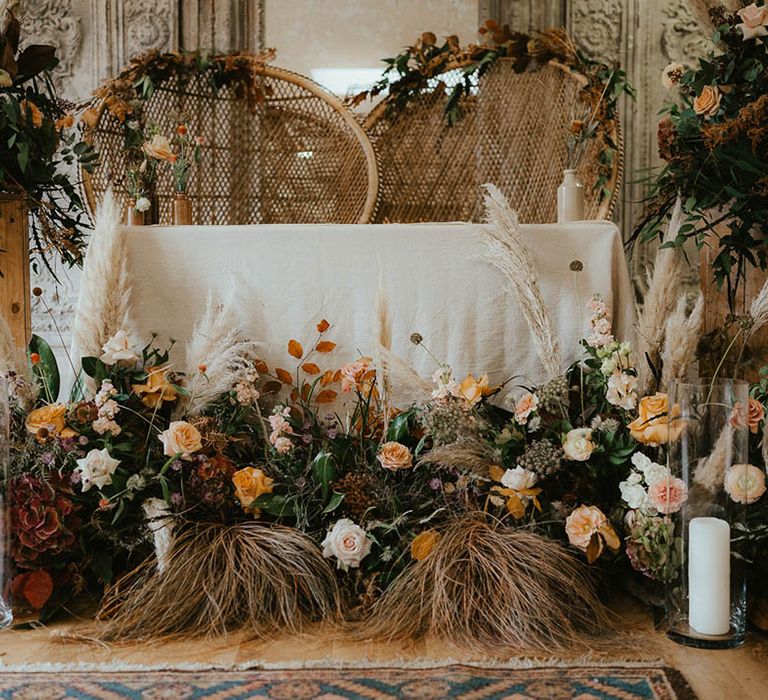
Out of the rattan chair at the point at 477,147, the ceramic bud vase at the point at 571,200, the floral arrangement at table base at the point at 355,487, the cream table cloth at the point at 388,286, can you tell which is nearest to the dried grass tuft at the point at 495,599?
the floral arrangement at table base at the point at 355,487

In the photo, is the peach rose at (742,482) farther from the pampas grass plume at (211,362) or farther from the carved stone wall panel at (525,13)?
the carved stone wall panel at (525,13)

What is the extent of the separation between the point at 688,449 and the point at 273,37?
2380 mm

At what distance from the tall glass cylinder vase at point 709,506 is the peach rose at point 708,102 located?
2.72 ft

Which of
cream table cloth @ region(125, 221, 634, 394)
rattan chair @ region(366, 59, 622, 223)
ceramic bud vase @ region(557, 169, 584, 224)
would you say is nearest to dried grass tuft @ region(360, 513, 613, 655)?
cream table cloth @ region(125, 221, 634, 394)

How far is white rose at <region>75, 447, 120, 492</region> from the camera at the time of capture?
5.63 feet

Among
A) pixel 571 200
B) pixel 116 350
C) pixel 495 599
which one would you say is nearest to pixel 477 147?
pixel 571 200

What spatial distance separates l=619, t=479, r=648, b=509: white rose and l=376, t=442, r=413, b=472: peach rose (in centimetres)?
45

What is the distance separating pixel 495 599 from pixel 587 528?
0.25 m

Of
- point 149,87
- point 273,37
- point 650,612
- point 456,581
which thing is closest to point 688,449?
point 650,612

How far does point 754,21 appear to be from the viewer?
6.57 ft

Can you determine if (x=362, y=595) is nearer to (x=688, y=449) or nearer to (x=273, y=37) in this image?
(x=688, y=449)

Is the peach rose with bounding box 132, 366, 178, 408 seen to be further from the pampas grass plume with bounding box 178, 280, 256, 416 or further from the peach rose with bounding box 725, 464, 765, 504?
the peach rose with bounding box 725, 464, 765, 504

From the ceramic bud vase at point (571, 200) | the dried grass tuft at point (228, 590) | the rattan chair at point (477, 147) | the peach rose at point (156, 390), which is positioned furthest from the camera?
the rattan chair at point (477, 147)

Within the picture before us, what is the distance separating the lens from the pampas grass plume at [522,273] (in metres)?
1.88
